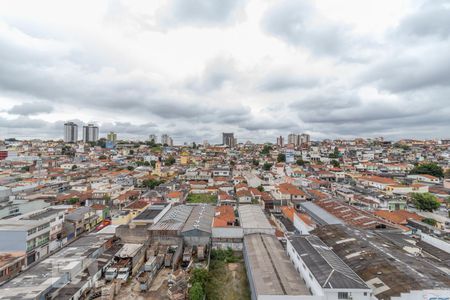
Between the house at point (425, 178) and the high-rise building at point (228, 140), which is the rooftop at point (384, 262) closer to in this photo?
the house at point (425, 178)

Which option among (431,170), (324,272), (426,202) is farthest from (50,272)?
(431,170)

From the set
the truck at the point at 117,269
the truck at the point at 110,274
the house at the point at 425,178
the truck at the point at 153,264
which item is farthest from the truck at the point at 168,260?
the house at the point at 425,178

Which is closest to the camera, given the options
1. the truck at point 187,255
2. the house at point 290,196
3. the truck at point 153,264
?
the truck at point 153,264

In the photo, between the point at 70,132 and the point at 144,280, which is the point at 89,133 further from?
the point at 144,280

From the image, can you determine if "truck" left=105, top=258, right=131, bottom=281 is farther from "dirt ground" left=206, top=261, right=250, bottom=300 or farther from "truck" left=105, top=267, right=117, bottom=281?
"dirt ground" left=206, top=261, right=250, bottom=300

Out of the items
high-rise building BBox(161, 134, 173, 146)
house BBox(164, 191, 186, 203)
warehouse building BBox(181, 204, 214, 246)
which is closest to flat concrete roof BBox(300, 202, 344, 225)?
warehouse building BBox(181, 204, 214, 246)

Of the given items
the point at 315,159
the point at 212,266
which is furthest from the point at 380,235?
the point at 315,159
